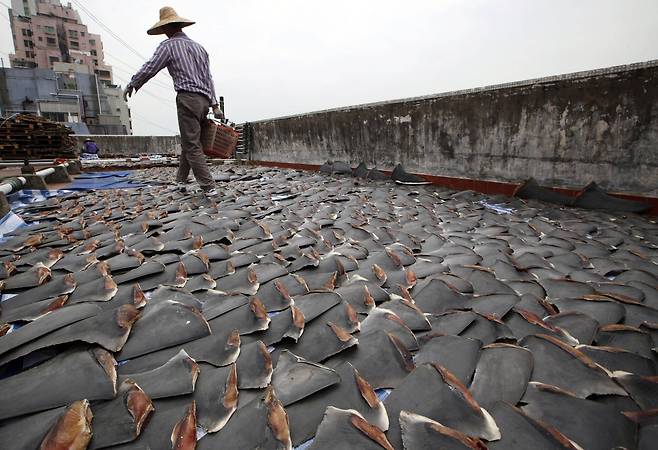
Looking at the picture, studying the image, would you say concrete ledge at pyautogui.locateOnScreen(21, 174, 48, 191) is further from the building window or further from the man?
the building window

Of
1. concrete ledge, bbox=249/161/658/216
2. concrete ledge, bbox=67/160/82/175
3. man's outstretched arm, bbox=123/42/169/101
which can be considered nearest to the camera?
concrete ledge, bbox=249/161/658/216

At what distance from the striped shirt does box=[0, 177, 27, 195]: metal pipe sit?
5.67ft

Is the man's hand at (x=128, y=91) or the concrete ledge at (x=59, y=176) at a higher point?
the man's hand at (x=128, y=91)

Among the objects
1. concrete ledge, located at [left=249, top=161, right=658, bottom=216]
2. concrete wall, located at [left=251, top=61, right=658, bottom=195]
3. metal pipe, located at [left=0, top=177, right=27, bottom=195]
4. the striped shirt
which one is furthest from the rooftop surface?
the striped shirt

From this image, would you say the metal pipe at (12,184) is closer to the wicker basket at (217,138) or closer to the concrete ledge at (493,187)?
the wicker basket at (217,138)

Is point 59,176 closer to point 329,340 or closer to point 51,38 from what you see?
point 329,340

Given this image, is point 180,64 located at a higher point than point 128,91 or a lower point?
higher

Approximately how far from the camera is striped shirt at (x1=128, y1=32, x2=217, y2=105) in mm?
3404

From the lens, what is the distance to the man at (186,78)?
3.43 m

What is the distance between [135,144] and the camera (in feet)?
50.4

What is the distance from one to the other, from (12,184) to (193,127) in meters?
2.20

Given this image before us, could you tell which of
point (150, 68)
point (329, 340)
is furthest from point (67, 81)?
point (329, 340)

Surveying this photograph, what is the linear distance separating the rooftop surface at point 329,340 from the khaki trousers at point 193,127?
171cm

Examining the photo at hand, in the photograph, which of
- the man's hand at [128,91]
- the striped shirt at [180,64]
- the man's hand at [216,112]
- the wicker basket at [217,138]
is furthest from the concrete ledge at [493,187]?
the man's hand at [128,91]
